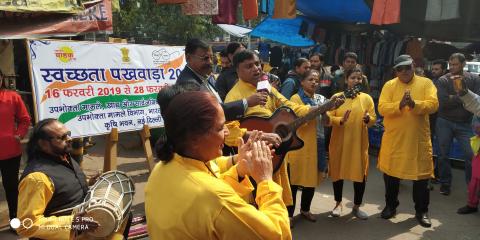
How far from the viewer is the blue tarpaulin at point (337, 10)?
8.39m

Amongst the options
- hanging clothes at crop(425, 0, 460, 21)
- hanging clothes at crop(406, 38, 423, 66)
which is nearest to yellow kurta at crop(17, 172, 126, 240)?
hanging clothes at crop(425, 0, 460, 21)

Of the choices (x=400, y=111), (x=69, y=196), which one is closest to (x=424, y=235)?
(x=400, y=111)

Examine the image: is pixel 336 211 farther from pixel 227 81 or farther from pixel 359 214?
pixel 227 81

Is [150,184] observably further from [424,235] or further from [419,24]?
[419,24]

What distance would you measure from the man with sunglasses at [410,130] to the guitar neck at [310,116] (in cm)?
80

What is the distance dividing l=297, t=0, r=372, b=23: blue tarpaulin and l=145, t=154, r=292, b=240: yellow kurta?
7.24m

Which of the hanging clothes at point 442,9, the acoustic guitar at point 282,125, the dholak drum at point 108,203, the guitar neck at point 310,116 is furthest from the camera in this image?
the hanging clothes at point 442,9

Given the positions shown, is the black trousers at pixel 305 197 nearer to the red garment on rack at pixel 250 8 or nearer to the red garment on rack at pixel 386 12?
the red garment on rack at pixel 386 12

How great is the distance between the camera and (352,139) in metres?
4.54

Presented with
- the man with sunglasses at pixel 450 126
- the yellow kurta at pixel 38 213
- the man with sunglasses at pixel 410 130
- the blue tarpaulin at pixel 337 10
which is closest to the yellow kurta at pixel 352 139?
the man with sunglasses at pixel 410 130

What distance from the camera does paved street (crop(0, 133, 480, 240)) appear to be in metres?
4.26

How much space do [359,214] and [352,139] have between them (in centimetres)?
91

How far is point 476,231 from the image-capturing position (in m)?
4.33

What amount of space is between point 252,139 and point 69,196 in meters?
1.52
